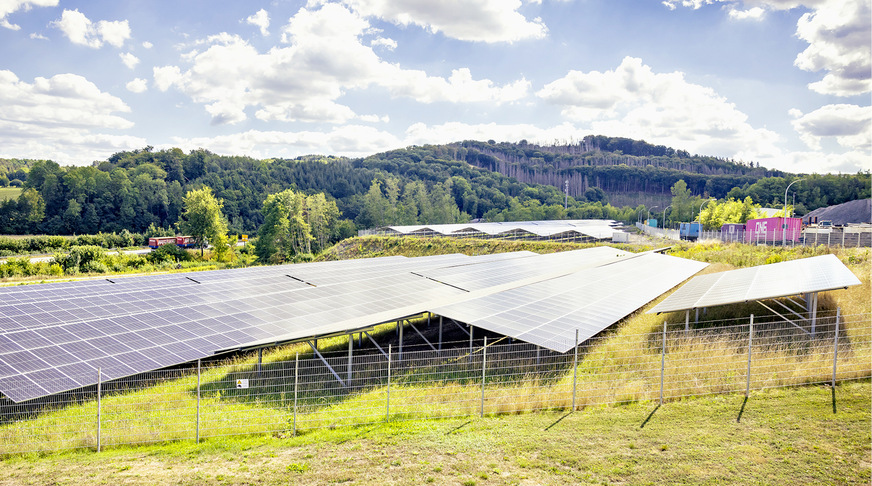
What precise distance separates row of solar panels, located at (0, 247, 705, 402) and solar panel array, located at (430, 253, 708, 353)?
0.06 m

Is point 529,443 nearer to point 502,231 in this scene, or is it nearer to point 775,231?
point 775,231

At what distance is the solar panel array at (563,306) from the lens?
1500 cm

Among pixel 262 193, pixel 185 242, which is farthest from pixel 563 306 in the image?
pixel 262 193

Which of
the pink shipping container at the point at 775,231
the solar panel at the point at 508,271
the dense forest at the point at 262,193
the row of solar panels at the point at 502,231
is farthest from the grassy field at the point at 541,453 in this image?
the dense forest at the point at 262,193

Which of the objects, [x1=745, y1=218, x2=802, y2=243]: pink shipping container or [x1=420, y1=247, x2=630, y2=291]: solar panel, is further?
[x1=745, y1=218, x2=802, y2=243]: pink shipping container

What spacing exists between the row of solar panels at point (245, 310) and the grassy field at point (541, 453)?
11.9ft

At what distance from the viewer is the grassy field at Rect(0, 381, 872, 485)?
27.1ft

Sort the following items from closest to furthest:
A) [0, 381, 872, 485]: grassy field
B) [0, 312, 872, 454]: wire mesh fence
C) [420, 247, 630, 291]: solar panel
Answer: [0, 381, 872, 485]: grassy field → [0, 312, 872, 454]: wire mesh fence → [420, 247, 630, 291]: solar panel

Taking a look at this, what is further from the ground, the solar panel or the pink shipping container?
the pink shipping container

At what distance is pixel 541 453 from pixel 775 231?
4534 centimetres

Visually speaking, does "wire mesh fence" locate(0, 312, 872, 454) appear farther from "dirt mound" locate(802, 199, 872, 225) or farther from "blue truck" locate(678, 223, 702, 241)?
"dirt mound" locate(802, 199, 872, 225)

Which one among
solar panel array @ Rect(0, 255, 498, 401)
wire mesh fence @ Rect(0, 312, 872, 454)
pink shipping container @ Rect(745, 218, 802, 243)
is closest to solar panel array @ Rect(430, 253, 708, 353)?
wire mesh fence @ Rect(0, 312, 872, 454)

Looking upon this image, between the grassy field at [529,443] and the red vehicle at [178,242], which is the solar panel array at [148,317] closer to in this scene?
the grassy field at [529,443]

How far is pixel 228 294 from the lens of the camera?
71.8 ft
